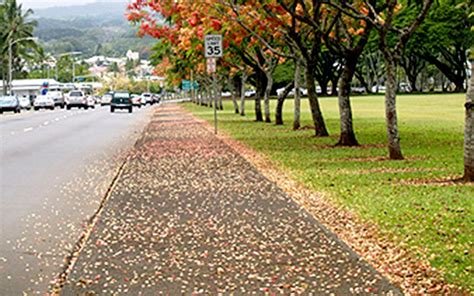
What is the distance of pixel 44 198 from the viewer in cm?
1448

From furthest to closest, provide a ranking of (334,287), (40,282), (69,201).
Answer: (69,201)
(40,282)
(334,287)

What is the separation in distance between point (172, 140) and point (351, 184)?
15349 millimetres

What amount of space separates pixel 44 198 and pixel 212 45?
51.0ft

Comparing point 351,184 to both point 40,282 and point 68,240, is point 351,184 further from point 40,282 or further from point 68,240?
point 40,282

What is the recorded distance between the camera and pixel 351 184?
15.2 meters

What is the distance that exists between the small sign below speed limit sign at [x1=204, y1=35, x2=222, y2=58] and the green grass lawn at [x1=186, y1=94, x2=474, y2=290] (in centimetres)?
298

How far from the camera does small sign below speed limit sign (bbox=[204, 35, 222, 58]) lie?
29.2 metres

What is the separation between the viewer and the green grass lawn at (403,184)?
9547 mm

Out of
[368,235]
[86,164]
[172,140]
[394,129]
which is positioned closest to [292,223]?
[368,235]

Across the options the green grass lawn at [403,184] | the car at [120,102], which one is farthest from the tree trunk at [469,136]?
the car at [120,102]

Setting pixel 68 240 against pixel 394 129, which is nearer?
pixel 68 240

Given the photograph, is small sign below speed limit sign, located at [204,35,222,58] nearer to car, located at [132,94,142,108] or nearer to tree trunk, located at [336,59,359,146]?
tree trunk, located at [336,59,359,146]

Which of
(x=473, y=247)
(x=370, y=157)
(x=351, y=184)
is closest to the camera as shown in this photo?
(x=473, y=247)

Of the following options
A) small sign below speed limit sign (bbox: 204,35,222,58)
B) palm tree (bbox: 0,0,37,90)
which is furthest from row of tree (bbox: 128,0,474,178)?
palm tree (bbox: 0,0,37,90)
